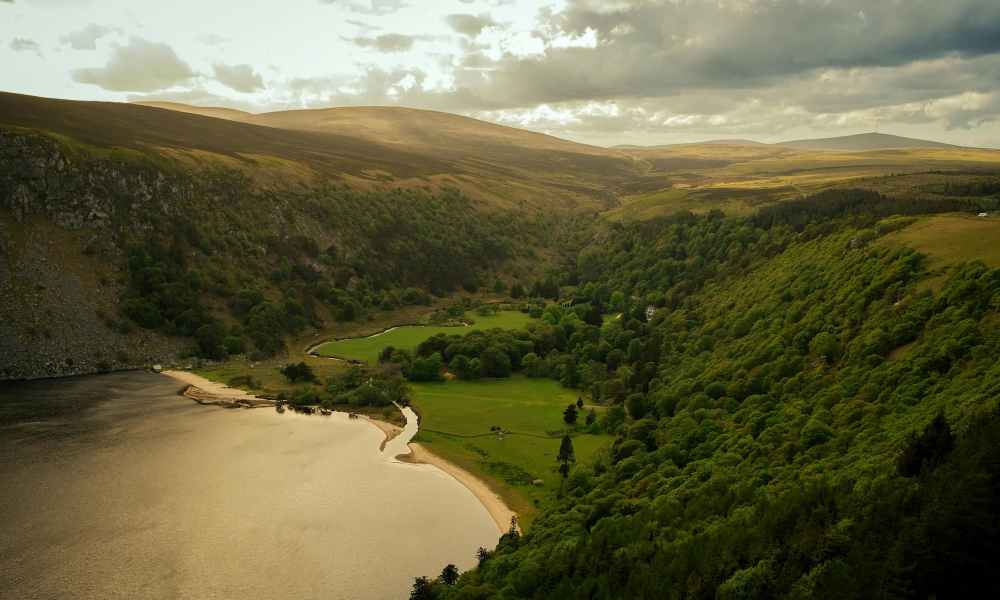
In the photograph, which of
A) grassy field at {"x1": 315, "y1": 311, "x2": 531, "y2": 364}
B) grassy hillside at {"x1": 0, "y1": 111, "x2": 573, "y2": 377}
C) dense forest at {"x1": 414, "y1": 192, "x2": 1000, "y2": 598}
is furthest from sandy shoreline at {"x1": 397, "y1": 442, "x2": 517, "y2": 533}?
grassy hillside at {"x1": 0, "y1": 111, "x2": 573, "y2": 377}

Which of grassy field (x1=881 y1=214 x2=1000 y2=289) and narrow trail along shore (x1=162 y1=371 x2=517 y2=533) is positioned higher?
grassy field (x1=881 y1=214 x2=1000 y2=289)

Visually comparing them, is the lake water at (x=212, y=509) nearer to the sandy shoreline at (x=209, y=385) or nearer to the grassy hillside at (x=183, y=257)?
the sandy shoreline at (x=209, y=385)

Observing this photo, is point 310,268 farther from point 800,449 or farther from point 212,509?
point 800,449

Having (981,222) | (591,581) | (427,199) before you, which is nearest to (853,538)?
(591,581)

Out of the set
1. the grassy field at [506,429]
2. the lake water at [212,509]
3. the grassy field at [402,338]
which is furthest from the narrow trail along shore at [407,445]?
the grassy field at [402,338]

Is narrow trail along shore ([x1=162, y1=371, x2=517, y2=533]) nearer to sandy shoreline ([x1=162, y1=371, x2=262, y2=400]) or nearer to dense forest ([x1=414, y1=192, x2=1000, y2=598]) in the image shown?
sandy shoreline ([x1=162, y1=371, x2=262, y2=400])

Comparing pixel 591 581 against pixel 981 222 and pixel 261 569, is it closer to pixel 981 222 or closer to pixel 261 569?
pixel 261 569

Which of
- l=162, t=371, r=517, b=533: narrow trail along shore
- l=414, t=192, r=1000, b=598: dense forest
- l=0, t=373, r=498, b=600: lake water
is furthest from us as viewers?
l=162, t=371, r=517, b=533: narrow trail along shore

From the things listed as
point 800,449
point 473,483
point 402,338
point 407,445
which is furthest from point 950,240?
point 402,338
